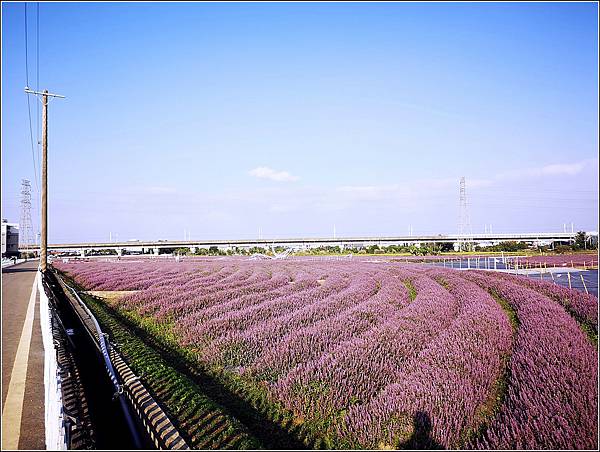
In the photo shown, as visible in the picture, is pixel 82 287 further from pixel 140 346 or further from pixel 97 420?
pixel 97 420

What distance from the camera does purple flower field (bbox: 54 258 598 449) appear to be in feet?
12.4

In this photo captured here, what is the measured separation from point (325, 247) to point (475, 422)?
8251 centimetres

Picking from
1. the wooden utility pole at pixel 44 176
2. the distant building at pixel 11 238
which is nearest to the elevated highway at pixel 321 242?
the distant building at pixel 11 238

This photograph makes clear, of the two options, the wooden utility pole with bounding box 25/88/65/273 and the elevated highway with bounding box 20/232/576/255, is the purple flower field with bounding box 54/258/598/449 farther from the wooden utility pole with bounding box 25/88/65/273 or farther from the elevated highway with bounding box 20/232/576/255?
the elevated highway with bounding box 20/232/576/255

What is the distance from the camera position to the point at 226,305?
11336 millimetres

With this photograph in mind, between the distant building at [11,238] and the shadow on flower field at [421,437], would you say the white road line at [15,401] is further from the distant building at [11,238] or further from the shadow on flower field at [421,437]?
the distant building at [11,238]

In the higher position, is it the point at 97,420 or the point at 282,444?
the point at 97,420

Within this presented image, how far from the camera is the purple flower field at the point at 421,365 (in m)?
3.78

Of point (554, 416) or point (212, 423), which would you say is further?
point (212, 423)

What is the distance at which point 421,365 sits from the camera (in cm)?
541

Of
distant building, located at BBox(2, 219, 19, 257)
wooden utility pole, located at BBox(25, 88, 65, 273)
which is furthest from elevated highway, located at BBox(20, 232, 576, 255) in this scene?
wooden utility pole, located at BBox(25, 88, 65, 273)

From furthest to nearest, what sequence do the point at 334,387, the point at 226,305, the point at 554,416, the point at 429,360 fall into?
1. the point at 226,305
2. the point at 429,360
3. the point at 334,387
4. the point at 554,416

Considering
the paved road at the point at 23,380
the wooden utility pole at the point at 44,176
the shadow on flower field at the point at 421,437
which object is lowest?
the paved road at the point at 23,380

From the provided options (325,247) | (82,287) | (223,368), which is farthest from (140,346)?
(325,247)
